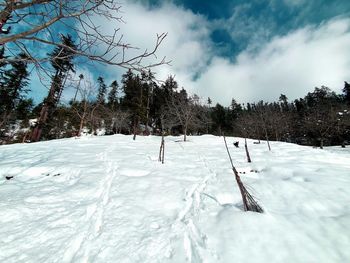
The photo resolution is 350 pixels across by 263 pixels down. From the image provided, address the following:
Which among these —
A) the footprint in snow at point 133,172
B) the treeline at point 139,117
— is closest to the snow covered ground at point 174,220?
the footprint in snow at point 133,172

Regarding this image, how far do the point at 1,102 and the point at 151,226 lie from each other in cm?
3131

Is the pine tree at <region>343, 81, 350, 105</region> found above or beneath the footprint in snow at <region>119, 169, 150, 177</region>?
above

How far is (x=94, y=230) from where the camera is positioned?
3.02m

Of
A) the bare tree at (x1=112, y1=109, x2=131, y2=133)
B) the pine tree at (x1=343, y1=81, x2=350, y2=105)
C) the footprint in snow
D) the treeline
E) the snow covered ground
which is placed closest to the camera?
the snow covered ground

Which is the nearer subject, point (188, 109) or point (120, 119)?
point (188, 109)

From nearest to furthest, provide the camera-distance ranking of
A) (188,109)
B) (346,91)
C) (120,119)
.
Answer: (188,109) < (120,119) < (346,91)

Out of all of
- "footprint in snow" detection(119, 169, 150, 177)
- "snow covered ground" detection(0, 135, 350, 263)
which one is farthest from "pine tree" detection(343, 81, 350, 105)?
"footprint in snow" detection(119, 169, 150, 177)

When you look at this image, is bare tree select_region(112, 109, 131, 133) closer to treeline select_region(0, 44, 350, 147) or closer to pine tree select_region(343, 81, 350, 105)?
treeline select_region(0, 44, 350, 147)

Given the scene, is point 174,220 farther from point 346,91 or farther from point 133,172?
point 346,91

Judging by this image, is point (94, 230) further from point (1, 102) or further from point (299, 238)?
point (1, 102)

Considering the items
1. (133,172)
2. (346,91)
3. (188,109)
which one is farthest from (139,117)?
(346,91)

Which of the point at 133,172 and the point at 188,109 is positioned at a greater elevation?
the point at 188,109

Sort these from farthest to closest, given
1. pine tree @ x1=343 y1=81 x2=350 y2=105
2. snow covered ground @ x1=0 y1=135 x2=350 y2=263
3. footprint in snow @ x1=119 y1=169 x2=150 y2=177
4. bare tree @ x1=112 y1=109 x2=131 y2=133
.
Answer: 1. pine tree @ x1=343 y1=81 x2=350 y2=105
2. bare tree @ x1=112 y1=109 x2=131 y2=133
3. footprint in snow @ x1=119 y1=169 x2=150 y2=177
4. snow covered ground @ x1=0 y1=135 x2=350 y2=263

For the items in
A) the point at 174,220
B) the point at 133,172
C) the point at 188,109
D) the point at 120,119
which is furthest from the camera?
the point at 120,119
